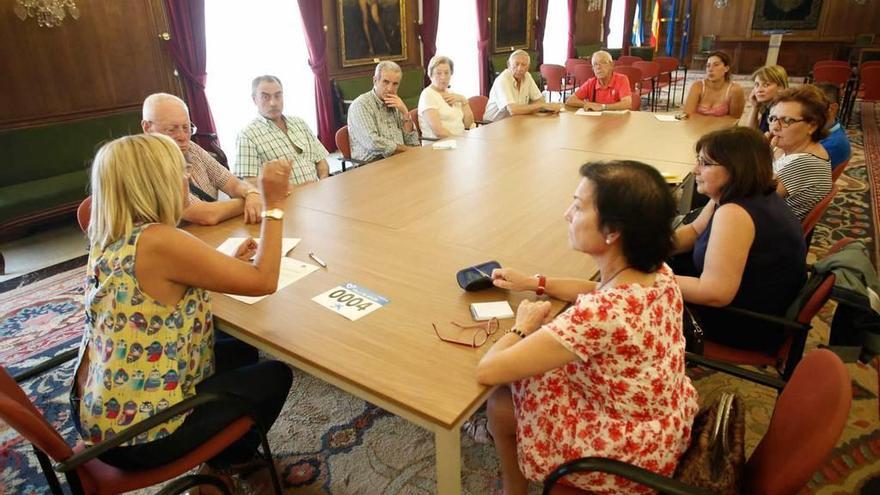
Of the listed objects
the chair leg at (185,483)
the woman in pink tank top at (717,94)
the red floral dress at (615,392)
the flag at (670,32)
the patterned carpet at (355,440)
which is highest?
the flag at (670,32)

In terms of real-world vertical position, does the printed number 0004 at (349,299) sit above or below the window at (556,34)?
below

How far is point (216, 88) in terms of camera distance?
17.8 feet

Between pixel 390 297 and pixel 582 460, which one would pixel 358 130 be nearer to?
pixel 390 297

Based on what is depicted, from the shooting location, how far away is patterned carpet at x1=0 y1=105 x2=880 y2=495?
1.87m

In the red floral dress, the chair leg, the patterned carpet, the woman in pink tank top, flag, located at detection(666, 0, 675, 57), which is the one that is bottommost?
the patterned carpet

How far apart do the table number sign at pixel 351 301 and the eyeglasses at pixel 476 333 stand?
217 millimetres

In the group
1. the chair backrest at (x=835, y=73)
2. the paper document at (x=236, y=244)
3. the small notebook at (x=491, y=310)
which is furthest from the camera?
the chair backrest at (x=835, y=73)

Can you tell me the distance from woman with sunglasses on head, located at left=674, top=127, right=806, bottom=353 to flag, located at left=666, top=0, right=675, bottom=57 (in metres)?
14.0

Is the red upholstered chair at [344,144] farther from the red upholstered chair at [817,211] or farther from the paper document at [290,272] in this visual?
the red upholstered chair at [817,211]

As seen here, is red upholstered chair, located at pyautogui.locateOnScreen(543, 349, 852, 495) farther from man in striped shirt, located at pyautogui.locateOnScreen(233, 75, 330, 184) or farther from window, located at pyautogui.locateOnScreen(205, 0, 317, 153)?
window, located at pyautogui.locateOnScreen(205, 0, 317, 153)

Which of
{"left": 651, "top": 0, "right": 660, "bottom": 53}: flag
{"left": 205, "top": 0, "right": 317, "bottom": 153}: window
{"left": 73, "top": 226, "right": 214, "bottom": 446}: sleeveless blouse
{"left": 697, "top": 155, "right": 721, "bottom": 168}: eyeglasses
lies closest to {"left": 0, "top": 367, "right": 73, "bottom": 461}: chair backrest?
{"left": 73, "top": 226, "right": 214, "bottom": 446}: sleeveless blouse

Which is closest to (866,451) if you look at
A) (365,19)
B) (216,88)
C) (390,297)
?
(390,297)

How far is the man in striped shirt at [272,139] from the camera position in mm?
3016

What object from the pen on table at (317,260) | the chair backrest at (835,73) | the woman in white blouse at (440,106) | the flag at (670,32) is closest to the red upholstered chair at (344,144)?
the woman in white blouse at (440,106)
